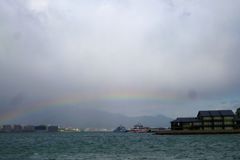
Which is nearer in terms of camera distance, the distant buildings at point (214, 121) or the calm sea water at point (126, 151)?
the calm sea water at point (126, 151)

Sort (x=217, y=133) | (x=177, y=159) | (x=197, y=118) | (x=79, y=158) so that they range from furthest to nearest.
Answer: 1. (x=197, y=118)
2. (x=217, y=133)
3. (x=79, y=158)
4. (x=177, y=159)

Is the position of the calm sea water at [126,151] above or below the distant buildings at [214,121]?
below

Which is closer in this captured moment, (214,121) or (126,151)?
(126,151)

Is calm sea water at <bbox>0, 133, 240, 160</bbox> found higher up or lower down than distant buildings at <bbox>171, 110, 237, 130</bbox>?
lower down

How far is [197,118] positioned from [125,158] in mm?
136189

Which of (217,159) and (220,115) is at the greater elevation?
(220,115)

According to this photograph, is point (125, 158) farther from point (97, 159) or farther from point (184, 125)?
point (184, 125)

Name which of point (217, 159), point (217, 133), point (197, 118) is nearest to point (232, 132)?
point (217, 133)

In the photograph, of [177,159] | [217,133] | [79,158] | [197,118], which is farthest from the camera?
[197,118]

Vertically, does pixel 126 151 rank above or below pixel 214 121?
below

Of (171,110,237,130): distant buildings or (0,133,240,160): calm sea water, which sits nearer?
(0,133,240,160): calm sea water

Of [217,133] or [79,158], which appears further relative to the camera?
[217,133]

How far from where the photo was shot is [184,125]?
7436 inches

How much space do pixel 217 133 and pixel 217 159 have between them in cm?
12571
